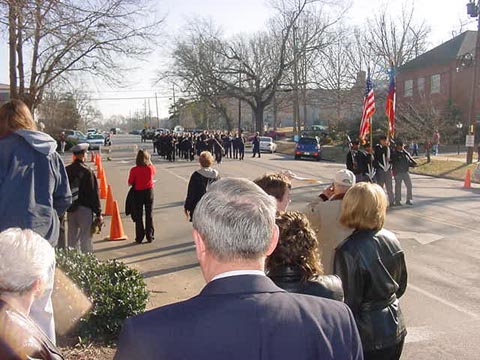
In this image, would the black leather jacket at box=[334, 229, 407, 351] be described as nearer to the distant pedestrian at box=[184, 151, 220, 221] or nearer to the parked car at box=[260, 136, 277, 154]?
the distant pedestrian at box=[184, 151, 220, 221]

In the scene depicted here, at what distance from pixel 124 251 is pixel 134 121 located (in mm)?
177105

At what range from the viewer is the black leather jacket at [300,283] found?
263cm

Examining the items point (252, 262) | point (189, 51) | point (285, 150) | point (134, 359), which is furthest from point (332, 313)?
point (189, 51)

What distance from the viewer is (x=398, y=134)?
117 ft

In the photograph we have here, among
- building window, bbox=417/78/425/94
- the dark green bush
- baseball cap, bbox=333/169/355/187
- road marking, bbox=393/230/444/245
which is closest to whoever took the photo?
the dark green bush

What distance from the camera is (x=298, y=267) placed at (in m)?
2.69

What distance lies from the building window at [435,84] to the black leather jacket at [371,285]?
52.8 meters

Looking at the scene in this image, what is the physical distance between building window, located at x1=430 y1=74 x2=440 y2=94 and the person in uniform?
50.0 m

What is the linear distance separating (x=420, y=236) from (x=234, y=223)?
9256mm

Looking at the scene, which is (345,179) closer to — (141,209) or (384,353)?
(384,353)

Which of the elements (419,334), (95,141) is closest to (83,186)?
(419,334)

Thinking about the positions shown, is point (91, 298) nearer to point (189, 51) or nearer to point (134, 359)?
point (134, 359)

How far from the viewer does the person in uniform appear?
24.8 feet

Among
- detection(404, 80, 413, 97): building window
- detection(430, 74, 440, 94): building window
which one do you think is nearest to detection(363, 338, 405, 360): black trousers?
detection(430, 74, 440, 94): building window
